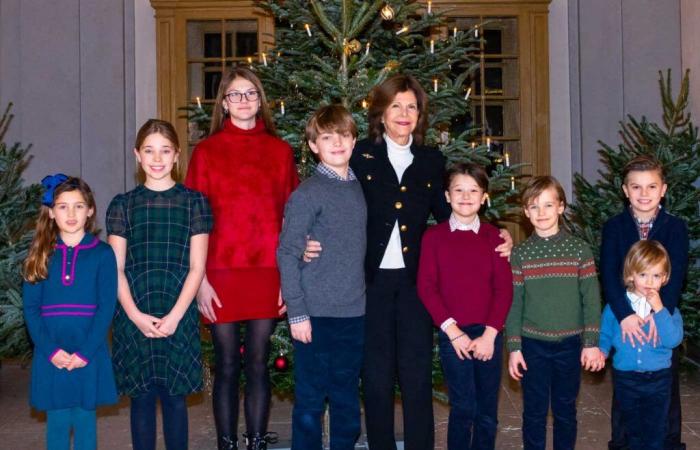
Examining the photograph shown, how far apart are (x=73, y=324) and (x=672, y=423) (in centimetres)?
291

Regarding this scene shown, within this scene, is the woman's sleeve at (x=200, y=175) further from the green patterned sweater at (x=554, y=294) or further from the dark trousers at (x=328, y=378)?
the green patterned sweater at (x=554, y=294)

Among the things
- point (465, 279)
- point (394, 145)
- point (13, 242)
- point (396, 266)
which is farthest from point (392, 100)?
point (13, 242)

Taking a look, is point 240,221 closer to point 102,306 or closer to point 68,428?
point 102,306

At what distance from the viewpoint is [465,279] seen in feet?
14.4

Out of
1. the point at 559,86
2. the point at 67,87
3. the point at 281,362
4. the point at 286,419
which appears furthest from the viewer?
the point at 559,86

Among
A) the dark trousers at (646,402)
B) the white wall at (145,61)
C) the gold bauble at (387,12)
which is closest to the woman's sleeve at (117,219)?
the gold bauble at (387,12)

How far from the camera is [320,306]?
4266 mm

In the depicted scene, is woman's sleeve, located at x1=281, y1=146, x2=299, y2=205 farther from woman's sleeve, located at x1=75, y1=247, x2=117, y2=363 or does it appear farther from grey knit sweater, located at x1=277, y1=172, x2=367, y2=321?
woman's sleeve, located at x1=75, y1=247, x2=117, y2=363

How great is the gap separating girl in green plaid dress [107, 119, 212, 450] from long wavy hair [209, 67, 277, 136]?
0.34m

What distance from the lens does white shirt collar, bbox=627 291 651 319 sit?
14.7 ft

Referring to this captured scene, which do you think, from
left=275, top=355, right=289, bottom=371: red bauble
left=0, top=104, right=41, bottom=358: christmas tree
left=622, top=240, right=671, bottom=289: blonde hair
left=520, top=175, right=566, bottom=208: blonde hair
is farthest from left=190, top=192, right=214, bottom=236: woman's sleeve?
left=0, top=104, right=41, bottom=358: christmas tree

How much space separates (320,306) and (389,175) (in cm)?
69

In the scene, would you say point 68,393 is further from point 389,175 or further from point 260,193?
point 389,175

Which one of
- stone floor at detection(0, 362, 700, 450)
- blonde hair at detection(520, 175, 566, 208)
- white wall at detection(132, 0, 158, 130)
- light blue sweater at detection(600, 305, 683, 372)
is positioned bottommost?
stone floor at detection(0, 362, 700, 450)
